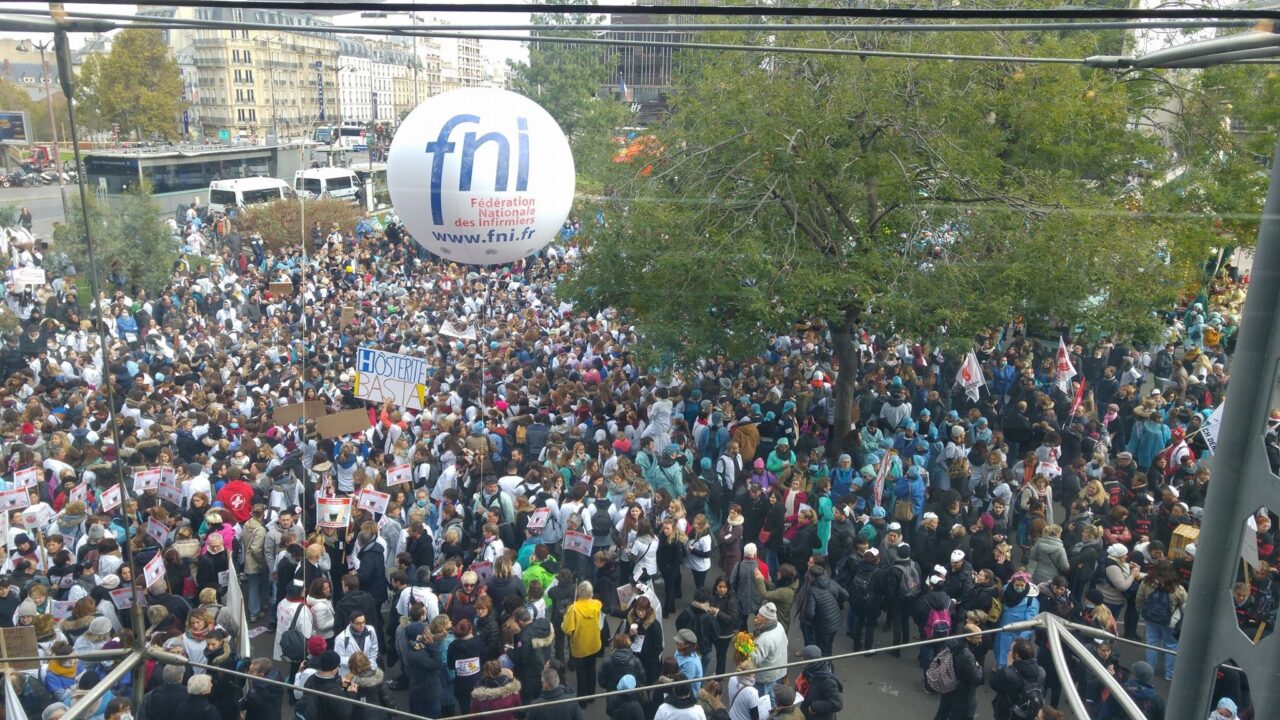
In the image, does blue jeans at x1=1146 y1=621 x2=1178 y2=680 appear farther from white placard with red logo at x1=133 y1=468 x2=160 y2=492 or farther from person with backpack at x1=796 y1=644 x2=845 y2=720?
white placard with red logo at x1=133 y1=468 x2=160 y2=492

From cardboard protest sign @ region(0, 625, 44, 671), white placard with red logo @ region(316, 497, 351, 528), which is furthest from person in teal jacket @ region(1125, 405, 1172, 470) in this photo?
cardboard protest sign @ region(0, 625, 44, 671)

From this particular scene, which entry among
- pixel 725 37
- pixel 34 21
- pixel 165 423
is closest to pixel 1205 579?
pixel 34 21

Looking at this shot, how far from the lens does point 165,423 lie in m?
11.4

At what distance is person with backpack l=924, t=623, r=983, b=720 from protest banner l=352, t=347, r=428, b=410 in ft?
20.6

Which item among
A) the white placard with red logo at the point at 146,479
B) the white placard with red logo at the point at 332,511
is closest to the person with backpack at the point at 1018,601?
the white placard with red logo at the point at 332,511

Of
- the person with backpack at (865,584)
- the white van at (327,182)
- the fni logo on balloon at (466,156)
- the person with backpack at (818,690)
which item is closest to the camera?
the person with backpack at (818,690)

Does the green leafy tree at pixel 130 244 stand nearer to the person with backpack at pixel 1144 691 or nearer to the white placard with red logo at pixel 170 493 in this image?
the white placard with red logo at pixel 170 493

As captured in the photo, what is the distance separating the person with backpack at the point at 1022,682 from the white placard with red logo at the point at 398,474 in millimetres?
5709

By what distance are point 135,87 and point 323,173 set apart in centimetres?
1345

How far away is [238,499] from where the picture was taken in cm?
920

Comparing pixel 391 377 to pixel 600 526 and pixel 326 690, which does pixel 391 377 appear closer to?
pixel 600 526

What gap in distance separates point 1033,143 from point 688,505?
24.2ft

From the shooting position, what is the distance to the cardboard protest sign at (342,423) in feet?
35.3

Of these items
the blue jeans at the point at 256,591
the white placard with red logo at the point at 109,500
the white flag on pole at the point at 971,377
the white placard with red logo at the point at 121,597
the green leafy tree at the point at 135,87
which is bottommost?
the blue jeans at the point at 256,591
